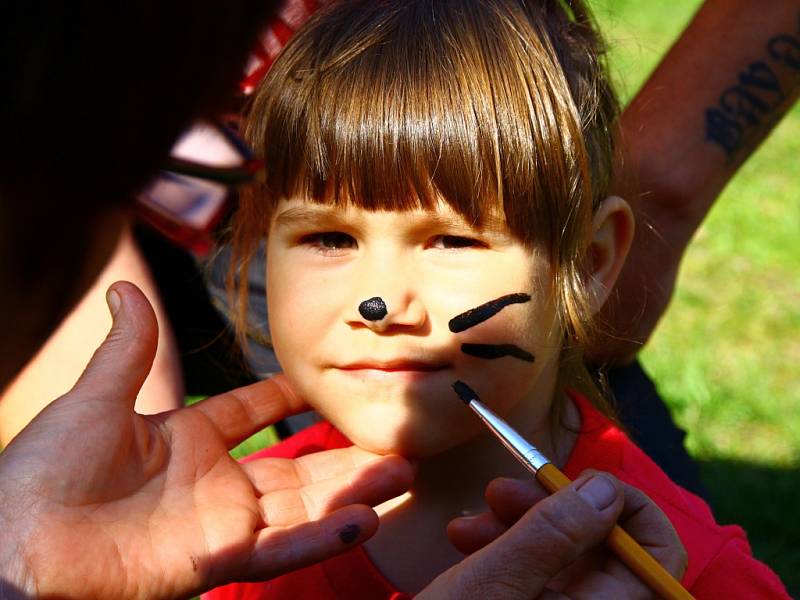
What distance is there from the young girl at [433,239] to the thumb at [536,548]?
0.32m

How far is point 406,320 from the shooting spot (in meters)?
1.54

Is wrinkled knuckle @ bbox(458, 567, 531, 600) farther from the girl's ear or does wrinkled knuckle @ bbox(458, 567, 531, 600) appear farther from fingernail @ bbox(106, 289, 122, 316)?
fingernail @ bbox(106, 289, 122, 316)

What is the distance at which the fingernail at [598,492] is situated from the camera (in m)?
1.32

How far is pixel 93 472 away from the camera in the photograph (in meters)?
1.52

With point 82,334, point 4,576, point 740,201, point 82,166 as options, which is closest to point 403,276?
point 4,576

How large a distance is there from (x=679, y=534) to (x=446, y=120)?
2.25ft

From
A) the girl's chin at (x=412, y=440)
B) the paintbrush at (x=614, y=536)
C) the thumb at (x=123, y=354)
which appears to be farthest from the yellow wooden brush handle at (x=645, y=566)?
the thumb at (x=123, y=354)

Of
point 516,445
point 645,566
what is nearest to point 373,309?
point 516,445

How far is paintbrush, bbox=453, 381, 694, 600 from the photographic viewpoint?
131 centimetres

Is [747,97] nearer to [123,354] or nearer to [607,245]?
[607,245]

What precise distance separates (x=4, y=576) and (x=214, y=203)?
572 mm

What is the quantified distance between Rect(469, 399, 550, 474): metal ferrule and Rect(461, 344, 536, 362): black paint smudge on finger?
13cm

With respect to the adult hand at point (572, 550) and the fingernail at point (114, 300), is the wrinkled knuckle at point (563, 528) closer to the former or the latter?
the adult hand at point (572, 550)

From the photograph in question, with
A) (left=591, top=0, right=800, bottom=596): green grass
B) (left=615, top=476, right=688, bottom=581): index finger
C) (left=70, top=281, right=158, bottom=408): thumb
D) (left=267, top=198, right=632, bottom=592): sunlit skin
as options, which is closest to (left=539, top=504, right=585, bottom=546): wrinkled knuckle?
(left=615, top=476, right=688, bottom=581): index finger
